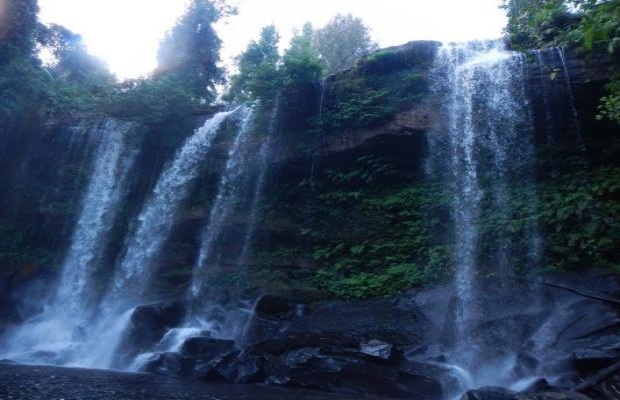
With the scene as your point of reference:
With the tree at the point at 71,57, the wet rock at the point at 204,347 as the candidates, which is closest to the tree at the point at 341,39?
the tree at the point at 71,57

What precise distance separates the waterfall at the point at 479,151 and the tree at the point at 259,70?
203 inches

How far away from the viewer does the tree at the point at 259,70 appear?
14539 mm

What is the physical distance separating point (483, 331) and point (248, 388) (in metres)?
4.54

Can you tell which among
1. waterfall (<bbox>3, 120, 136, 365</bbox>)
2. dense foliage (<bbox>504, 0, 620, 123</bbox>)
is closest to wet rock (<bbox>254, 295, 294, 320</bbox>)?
waterfall (<bbox>3, 120, 136, 365</bbox>)

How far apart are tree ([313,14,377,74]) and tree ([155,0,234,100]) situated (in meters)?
7.49

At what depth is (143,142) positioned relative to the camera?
1656 centimetres

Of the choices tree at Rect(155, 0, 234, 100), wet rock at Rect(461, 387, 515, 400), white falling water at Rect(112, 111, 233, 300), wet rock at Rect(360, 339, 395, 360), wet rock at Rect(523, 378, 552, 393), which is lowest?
wet rock at Rect(461, 387, 515, 400)

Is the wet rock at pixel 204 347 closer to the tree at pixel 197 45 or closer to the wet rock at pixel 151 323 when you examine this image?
the wet rock at pixel 151 323

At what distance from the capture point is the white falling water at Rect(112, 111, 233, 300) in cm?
1352

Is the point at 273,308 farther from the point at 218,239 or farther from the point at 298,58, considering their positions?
the point at 298,58

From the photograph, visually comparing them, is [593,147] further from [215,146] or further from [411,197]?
[215,146]

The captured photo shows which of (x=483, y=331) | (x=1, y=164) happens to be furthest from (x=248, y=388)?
(x=1, y=164)

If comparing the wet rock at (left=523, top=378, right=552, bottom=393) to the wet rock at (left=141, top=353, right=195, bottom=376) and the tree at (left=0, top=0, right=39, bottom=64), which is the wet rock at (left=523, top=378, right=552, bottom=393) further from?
the tree at (left=0, top=0, right=39, bottom=64)

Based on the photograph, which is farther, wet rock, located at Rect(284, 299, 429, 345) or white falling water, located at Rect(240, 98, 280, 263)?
white falling water, located at Rect(240, 98, 280, 263)
